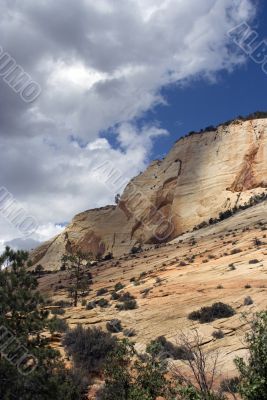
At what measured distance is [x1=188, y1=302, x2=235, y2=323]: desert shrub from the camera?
24297mm

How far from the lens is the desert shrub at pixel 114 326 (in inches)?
1024

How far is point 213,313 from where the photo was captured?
80.5 feet

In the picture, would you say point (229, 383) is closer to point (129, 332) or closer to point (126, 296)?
point (129, 332)

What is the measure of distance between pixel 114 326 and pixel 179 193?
54.1 meters

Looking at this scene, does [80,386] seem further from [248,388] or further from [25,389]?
[248,388]

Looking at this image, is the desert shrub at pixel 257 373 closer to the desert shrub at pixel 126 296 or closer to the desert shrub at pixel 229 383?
the desert shrub at pixel 229 383

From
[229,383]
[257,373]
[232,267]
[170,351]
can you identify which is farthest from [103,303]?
[257,373]

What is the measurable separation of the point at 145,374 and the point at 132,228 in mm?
64972

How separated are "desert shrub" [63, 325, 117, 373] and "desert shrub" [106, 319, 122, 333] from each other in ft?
5.98

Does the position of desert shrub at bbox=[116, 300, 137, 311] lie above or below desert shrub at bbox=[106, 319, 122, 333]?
above

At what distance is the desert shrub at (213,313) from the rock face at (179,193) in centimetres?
4529

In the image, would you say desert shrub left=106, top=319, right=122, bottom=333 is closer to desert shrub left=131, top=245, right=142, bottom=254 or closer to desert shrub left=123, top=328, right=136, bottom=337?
desert shrub left=123, top=328, right=136, bottom=337

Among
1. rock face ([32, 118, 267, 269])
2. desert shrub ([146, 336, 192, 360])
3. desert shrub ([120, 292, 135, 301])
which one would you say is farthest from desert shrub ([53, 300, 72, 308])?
rock face ([32, 118, 267, 269])

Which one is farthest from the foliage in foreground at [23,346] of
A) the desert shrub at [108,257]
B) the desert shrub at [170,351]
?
the desert shrub at [108,257]
